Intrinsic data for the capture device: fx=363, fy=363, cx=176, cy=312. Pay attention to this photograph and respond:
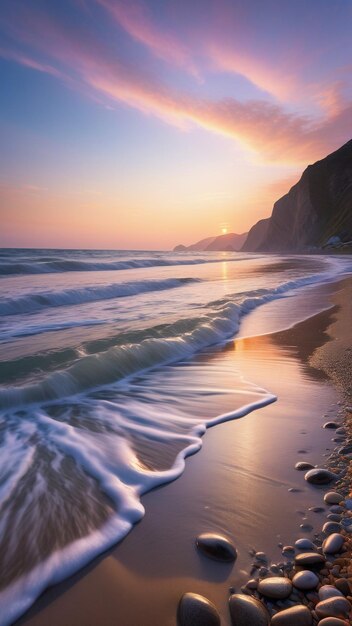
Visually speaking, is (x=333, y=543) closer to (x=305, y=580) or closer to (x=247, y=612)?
(x=305, y=580)

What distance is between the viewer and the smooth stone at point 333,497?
6.99 ft

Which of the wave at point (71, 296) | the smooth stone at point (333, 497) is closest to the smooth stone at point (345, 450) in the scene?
the smooth stone at point (333, 497)

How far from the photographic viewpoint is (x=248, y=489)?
2.37 m

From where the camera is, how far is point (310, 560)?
168 centimetres

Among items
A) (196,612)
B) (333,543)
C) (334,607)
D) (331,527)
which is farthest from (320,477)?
(196,612)

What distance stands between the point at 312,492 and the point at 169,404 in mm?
2028

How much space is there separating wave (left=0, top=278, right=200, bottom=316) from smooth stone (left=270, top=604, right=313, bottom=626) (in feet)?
36.9

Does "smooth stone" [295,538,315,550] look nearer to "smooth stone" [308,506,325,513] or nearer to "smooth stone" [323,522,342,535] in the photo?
"smooth stone" [323,522,342,535]

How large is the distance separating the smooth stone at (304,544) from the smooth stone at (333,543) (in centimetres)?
6

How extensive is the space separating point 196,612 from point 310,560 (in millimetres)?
586

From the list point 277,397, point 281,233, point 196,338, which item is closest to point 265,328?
point 196,338

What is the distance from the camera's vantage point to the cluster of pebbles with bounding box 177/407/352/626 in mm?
1429

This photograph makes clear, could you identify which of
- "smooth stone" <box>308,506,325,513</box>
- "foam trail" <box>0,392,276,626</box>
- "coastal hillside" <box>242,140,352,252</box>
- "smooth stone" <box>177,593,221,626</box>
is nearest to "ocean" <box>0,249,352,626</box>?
"foam trail" <box>0,392,276,626</box>

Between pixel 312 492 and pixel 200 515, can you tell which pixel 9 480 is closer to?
pixel 200 515
